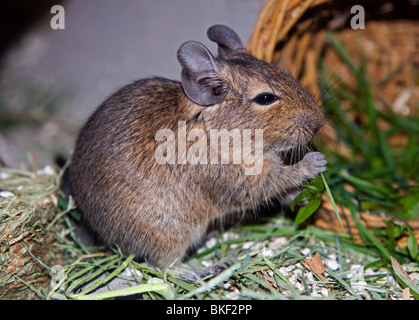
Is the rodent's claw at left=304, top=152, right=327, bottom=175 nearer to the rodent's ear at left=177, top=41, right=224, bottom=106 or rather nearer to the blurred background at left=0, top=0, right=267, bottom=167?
the rodent's ear at left=177, top=41, right=224, bottom=106

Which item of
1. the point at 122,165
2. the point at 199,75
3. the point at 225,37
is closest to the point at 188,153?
the point at 122,165

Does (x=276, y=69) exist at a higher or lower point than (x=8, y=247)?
higher

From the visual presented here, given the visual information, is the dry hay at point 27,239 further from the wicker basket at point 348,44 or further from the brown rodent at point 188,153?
the wicker basket at point 348,44

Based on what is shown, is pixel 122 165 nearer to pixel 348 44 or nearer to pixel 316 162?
pixel 316 162

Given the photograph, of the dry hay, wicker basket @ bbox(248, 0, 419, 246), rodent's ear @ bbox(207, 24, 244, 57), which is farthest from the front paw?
the dry hay

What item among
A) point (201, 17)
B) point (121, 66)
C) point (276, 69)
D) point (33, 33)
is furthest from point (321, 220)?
point (33, 33)

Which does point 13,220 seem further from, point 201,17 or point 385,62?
point 385,62

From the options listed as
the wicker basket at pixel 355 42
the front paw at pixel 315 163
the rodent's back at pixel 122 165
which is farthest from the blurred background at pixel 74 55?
the front paw at pixel 315 163
